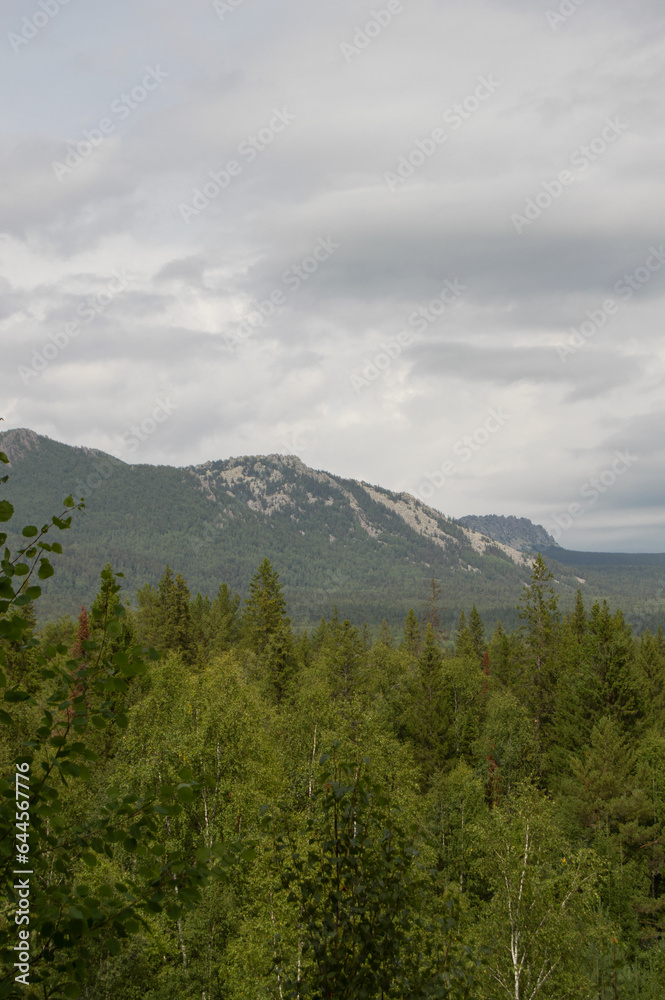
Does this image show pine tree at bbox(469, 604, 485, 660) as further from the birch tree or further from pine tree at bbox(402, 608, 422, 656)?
the birch tree

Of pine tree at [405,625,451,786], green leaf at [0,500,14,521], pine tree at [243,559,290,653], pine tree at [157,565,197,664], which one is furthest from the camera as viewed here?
pine tree at [157,565,197,664]

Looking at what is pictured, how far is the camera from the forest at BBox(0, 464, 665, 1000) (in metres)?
4.60

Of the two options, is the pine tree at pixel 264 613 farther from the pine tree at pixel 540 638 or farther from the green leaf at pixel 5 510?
the green leaf at pixel 5 510

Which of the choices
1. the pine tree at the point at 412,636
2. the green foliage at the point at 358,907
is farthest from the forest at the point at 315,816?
the pine tree at the point at 412,636

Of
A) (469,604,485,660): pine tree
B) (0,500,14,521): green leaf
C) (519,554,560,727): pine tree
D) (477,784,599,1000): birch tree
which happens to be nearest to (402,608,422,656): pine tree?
(469,604,485,660): pine tree

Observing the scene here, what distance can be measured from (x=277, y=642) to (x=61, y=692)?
45.4 meters

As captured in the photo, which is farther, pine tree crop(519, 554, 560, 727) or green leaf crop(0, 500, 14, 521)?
pine tree crop(519, 554, 560, 727)

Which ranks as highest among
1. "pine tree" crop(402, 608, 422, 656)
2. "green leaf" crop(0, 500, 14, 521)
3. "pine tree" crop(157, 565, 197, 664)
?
"green leaf" crop(0, 500, 14, 521)

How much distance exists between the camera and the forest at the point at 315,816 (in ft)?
15.1

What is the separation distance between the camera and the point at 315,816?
32.6 ft

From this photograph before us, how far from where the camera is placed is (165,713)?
3550 centimetres

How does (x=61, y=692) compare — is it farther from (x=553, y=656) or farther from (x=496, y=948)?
(x=553, y=656)

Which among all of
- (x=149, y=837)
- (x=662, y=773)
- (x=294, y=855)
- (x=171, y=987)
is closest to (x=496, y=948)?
(x=171, y=987)

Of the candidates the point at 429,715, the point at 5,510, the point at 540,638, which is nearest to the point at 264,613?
the point at 429,715
